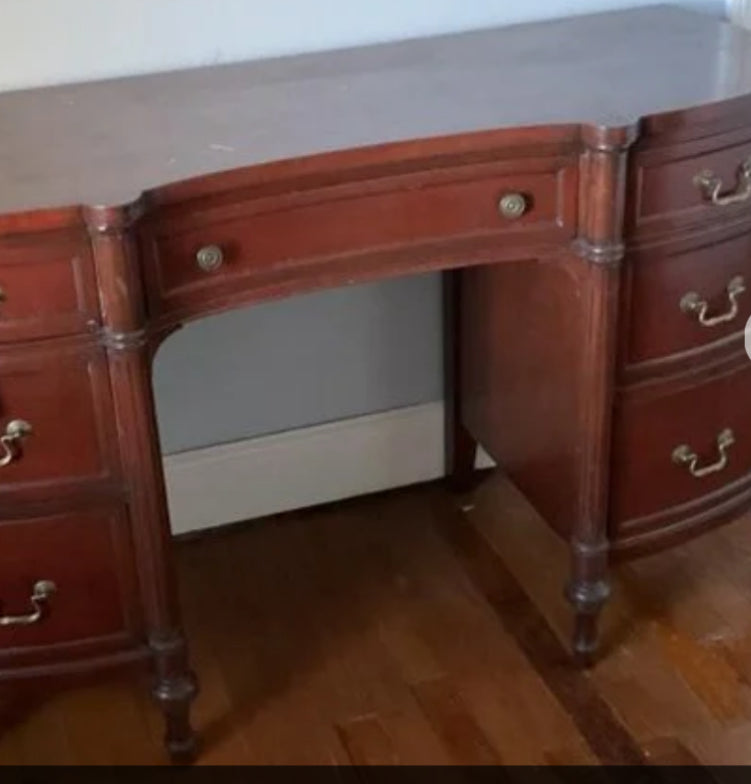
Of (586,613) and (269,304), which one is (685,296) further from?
(269,304)

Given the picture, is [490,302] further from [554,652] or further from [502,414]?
[554,652]

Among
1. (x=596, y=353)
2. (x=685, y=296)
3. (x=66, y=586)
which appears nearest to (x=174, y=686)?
(x=66, y=586)

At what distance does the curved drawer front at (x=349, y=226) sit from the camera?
157 cm

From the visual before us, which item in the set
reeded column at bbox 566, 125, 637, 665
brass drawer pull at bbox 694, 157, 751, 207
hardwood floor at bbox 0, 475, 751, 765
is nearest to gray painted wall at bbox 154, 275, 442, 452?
hardwood floor at bbox 0, 475, 751, 765

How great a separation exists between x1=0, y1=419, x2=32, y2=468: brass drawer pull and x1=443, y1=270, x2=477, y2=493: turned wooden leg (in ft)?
2.71

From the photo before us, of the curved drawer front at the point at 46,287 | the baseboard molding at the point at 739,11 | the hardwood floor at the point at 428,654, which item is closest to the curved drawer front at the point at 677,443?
the hardwood floor at the point at 428,654

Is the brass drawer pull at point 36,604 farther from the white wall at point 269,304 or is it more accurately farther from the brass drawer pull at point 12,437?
the white wall at point 269,304

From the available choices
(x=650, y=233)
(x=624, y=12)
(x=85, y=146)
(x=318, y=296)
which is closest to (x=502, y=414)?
(x=318, y=296)

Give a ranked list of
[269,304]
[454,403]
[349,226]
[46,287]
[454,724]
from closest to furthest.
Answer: [46,287], [349,226], [454,724], [269,304], [454,403]

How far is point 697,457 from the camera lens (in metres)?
1.97

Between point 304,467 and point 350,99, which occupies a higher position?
point 350,99

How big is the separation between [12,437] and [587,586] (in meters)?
0.83

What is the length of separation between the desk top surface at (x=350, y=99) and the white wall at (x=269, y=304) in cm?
4

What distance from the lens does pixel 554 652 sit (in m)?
2.06
